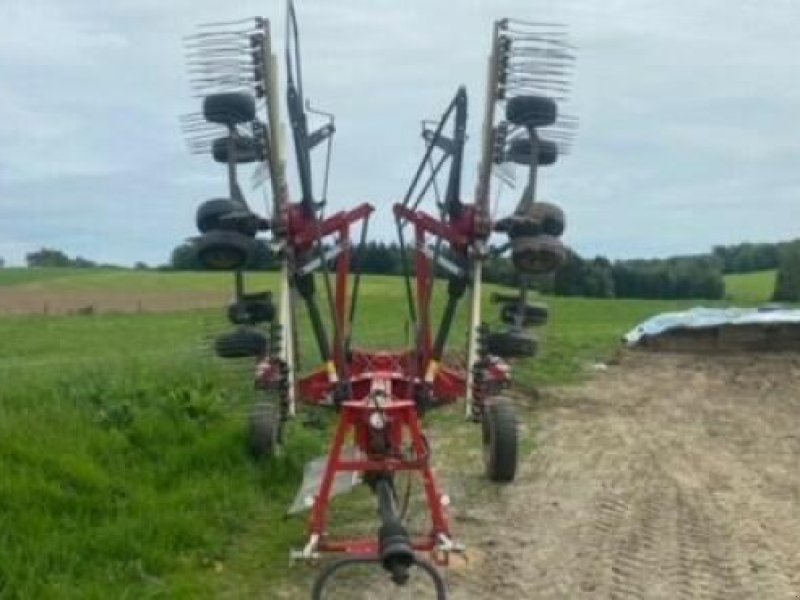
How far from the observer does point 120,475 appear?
8.30 m

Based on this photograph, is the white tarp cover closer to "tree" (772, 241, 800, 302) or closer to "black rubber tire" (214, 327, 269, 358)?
"black rubber tire" (214, 327, 269, 358)

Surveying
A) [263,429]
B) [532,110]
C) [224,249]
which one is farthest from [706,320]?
[224,249]

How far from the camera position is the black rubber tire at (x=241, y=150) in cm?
852

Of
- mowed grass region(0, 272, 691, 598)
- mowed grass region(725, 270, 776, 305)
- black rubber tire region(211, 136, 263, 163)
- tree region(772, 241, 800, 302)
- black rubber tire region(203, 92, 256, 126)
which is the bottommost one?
mowed grass region(725, 270, 776, 305)

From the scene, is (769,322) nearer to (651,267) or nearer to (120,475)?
(120,475)

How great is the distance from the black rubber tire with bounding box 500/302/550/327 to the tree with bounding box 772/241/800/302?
23.4 metres

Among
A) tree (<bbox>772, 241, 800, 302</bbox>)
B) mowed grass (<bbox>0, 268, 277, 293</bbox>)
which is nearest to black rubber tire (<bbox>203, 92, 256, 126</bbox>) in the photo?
tree (<bbox>772, 241, 800, 302</bbox>)

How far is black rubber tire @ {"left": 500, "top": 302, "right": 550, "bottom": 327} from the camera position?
8961mm

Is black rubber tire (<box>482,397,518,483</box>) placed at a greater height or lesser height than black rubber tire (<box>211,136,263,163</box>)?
lesser

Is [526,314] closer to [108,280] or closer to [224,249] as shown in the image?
[224,249]

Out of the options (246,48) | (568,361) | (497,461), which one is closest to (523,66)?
(246,48)

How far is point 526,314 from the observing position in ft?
29.4

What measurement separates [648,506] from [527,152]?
207cm

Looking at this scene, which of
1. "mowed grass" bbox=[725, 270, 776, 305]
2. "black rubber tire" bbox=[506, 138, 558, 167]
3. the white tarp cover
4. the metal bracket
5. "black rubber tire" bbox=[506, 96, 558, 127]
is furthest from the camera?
"mowed grass" bbox=[725, 270, 776, 305]
